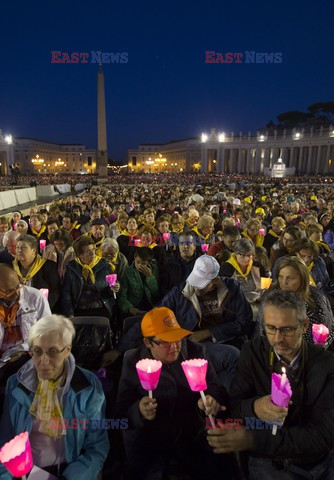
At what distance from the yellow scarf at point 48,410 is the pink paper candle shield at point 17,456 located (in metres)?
0.51

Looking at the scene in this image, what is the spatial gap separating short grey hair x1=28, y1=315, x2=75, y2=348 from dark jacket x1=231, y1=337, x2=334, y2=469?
130 centimetres

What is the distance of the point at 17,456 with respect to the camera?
2.01 meters

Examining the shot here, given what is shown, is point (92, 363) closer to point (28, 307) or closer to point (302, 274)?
point (28, 307)

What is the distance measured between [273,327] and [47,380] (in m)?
1.58

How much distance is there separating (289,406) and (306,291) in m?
1.56

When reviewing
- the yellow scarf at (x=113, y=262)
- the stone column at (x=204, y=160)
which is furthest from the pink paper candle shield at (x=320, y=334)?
the stone column at (x=204, y=160)

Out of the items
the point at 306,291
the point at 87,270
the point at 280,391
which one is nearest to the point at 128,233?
the point at 87,270

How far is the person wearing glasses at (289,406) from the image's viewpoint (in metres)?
2.54

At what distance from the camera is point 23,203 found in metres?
27.2

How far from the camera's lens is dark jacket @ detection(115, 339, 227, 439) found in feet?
9.47

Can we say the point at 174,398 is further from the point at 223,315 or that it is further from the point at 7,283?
the point at 7,283

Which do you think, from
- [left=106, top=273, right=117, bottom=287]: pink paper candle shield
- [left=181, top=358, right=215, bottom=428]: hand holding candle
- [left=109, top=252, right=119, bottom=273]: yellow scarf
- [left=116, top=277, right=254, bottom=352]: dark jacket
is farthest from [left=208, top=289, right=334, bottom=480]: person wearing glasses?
[left=109, top=252, right=119, bottom=273]: yellow scarf

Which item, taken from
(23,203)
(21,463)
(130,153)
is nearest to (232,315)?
(21,463)

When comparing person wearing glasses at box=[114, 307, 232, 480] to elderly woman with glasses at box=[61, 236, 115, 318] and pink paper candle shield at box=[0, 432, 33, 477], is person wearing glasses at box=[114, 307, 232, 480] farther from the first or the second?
elderly woman with glasses at box=[61, 236, 115, 318]
